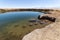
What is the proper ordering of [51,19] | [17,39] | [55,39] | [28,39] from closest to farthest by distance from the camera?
[55,39]
[28,39]
[17,39]
[51,19]

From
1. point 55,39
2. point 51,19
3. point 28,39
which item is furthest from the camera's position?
point 51,19

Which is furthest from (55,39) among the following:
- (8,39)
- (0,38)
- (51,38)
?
(0,38)

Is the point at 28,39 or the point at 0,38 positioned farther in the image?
the point at 0,38

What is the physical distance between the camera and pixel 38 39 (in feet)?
42.4

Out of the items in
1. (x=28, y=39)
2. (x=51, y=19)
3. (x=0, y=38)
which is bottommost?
(x=51, y=19)

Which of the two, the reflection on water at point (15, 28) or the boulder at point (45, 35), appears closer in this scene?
the boulder at point (45, 35)

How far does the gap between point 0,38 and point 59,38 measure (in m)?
9.35

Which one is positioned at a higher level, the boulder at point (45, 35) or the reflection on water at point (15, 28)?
the boulder at point (45, 35)

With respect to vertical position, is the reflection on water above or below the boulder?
below

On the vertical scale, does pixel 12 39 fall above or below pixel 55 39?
below

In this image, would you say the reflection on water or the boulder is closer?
the boulder

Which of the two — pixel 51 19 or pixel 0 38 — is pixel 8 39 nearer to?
pixel 0 38

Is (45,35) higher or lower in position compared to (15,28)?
higher

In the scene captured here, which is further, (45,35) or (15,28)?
(15,28)
